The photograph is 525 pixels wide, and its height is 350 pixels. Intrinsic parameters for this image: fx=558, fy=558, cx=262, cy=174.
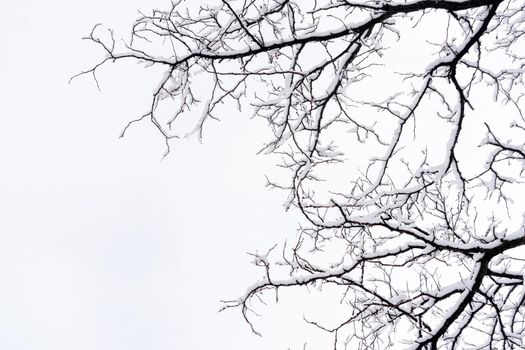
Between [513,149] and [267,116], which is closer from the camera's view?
[513,149]

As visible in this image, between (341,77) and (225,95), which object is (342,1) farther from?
(225,95)

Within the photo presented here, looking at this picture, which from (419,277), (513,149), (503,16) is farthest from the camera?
(503,16)

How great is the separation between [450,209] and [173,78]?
2.40 m

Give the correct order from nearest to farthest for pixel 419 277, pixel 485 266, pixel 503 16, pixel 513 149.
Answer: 1. pixel 485 266
2. pixel 513 149
3. pixel 419 277
4. pixel 503 16

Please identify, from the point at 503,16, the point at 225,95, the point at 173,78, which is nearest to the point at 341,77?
the point at 225,95

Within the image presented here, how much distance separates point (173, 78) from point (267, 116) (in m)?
0.77

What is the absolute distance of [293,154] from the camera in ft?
14.2

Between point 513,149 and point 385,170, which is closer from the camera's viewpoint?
point 513,149

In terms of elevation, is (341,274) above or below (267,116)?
below

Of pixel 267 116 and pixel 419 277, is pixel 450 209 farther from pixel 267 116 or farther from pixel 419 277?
pixel 267 116

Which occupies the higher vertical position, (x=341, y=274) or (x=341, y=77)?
(x=341, y=77)

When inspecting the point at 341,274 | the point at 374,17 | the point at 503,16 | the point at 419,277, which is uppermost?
the point at 503,16

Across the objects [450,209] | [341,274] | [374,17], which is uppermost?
[374,17]

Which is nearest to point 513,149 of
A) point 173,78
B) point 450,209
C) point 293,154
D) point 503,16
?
point 450,209
